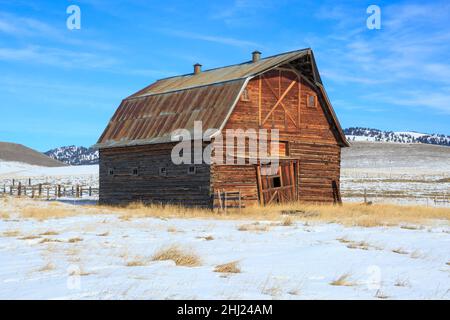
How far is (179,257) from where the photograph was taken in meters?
9.34

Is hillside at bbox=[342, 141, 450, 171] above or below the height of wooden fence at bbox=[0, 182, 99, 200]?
above

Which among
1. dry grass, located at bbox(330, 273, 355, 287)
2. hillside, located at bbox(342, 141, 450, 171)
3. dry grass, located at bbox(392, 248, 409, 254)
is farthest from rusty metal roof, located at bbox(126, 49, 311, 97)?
hillside, located at bbox(342, 141, 450, 171)

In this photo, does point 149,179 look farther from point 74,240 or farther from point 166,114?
point 74,240

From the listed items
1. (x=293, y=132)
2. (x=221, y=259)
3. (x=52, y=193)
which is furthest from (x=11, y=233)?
(x=52, y=193)

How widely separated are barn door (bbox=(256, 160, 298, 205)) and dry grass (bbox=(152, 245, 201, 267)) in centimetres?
1492

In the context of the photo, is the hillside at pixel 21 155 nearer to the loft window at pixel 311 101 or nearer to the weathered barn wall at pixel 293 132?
the weathered barn wall at pixel 293 132

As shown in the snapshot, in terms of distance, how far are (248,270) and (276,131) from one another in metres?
17.2

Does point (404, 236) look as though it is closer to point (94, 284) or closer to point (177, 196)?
point (94, 284)

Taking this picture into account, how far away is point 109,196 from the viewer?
29.6m

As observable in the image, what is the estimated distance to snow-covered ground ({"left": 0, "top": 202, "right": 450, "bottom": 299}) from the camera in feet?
22.6

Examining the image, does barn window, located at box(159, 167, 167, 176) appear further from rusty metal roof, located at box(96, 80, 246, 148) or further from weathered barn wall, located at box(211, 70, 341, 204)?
weathered barn wall, located at box(211, 70, 341, 204)

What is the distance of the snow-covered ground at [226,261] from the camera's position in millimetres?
6879

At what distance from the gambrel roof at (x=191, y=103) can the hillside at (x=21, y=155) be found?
117 m

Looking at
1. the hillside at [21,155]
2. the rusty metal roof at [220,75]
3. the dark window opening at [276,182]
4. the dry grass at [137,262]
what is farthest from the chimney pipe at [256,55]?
the hillside at [21,155]
